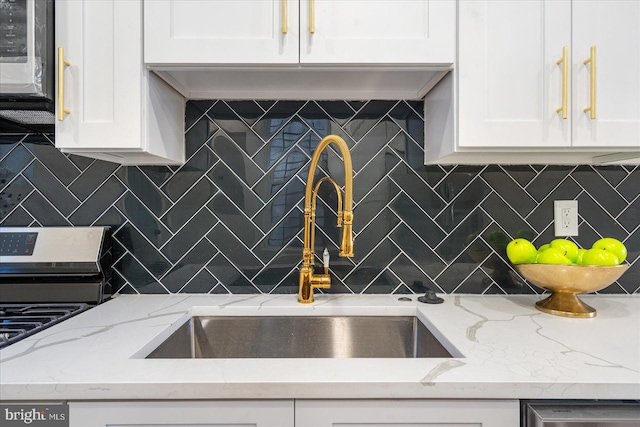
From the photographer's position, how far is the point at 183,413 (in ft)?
2.39

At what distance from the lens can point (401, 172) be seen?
4.47ft

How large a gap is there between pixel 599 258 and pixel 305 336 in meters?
0.92

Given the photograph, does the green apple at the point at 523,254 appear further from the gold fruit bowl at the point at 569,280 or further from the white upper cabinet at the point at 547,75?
the white upper cabinet at the point at 547,75

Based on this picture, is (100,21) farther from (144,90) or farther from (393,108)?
(393,108)

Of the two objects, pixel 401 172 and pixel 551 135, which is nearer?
pixel 551 135

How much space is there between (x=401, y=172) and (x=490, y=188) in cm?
34

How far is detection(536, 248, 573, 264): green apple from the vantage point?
108 cm

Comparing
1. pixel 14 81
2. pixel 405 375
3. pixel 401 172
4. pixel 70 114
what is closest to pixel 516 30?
pixel 401 172

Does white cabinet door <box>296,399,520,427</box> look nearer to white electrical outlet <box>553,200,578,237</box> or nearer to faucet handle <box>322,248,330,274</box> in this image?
faucet handle <box>322,248,330,274</box>

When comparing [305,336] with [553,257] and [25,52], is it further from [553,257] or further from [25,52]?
[25,52]

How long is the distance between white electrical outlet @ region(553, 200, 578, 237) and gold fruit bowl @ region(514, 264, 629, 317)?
0.29m

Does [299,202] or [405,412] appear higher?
[299,202]

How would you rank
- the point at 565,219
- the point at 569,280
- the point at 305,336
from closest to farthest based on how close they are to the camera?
the point at 569,280 < the point at 305,336 < the point at 565,219

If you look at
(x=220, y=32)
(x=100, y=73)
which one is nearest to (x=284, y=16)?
(x=220, y=32)
